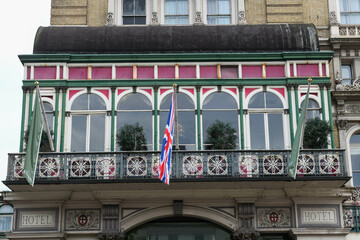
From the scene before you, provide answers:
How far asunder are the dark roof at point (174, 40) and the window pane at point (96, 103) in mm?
1877

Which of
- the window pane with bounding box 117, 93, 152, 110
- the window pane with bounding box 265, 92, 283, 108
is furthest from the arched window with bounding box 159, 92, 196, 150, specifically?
the window pane with bounding box 265, 92, 283, 108

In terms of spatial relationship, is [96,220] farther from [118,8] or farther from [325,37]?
[325,37]

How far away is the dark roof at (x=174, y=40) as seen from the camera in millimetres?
24297

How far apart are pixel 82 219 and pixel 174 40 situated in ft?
24.6

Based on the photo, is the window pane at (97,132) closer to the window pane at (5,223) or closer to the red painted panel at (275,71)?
the window pane at (5,223)

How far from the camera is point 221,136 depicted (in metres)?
22.5

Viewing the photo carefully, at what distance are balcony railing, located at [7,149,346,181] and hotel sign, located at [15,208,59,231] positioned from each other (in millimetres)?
1343

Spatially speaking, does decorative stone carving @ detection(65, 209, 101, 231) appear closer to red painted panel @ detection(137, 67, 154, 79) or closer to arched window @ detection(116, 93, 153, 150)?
arched window @ detection(116, 93, 153, 150)

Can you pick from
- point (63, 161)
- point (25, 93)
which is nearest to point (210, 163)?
point (63, 161)

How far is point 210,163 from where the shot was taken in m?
21.7

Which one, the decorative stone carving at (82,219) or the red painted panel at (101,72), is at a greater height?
the red painted panel at (101,72)

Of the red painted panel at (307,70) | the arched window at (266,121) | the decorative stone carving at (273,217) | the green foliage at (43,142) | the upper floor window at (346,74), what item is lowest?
the decorative stone carving at (273,217)

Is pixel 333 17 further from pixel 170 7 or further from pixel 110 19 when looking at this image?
pixel 110 19

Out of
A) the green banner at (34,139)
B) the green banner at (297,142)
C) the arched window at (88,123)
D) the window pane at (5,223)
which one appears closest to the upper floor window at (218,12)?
the arched window at (88,123)
